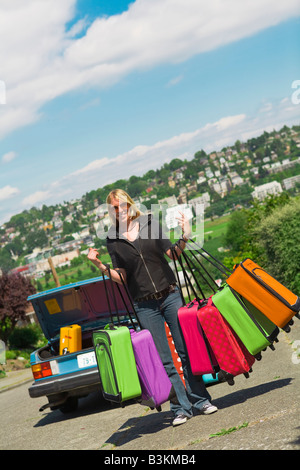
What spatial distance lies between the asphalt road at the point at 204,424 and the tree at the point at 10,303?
34.5 metres

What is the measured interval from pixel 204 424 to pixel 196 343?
2.10ft

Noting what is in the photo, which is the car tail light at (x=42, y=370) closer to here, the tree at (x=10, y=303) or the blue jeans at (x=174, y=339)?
the blue jeans at (x=174, y=339)

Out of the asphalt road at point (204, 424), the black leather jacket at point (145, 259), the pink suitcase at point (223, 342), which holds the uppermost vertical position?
the black leather jacket at point (145, 259)

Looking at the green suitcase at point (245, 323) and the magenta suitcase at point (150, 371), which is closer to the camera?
the green suitcase at point (245, 323)

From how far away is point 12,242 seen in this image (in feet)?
572

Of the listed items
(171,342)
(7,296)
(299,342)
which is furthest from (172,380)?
(7,296)

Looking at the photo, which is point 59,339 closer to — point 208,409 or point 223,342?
point 208,409

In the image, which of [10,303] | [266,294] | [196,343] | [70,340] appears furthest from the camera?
[10,303]

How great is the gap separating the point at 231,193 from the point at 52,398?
12197 cm

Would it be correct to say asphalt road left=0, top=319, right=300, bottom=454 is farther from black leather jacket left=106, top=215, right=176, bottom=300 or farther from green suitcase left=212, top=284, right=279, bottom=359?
black leather jacket left=106, top=215, right=176, bottom=300

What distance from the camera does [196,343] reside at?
17.5ft

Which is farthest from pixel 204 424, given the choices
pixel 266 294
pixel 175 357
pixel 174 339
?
pixel 266 294

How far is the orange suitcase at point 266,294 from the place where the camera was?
500 cm

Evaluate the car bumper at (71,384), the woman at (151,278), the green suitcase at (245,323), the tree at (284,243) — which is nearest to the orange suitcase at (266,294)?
the green suitcase at (245,323)
